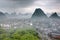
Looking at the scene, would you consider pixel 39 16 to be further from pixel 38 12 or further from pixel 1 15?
pixel 1 15

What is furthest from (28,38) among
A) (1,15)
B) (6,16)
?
(6,16)

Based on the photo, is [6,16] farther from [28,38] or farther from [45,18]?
[28,38]

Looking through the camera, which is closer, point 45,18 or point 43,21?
point 43,21

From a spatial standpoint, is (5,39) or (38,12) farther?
(38,12)

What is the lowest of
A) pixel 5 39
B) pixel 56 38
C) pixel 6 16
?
pixel 56 38

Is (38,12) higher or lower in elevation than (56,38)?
higher

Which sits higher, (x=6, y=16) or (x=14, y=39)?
(x=6, y=16)

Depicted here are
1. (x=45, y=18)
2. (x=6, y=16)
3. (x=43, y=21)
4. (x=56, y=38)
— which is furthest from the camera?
(x=45, y=18)

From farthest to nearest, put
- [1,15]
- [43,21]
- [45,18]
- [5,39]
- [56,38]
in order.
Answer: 1. [45,18]
2. [43,21]
3. [1,15]
4. [56,38]
5. [5,39]

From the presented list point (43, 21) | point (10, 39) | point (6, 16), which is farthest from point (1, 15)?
point (10, 39)
